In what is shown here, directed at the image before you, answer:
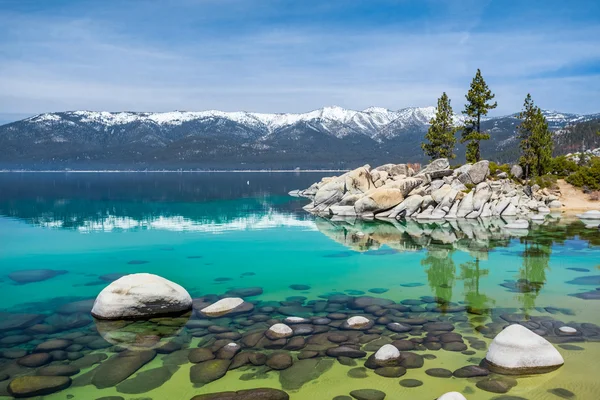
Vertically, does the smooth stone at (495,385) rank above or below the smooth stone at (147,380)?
above

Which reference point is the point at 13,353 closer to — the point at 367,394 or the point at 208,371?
the point at 208,371

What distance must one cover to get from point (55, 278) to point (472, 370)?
23.0 m

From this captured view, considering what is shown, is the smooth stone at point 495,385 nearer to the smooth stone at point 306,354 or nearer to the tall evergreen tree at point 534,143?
the smooth stone at point 306,354

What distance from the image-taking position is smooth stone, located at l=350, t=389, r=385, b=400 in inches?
484

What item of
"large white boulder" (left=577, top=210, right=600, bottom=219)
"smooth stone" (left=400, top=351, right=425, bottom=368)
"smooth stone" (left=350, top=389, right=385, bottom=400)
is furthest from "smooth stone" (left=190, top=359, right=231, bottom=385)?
"large white boulder" (left=577, top=210, right=600, bottom=219)

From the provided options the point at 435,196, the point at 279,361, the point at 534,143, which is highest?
the point at 534,143

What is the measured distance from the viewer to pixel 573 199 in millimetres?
66750

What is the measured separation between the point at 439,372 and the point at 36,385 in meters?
11.2

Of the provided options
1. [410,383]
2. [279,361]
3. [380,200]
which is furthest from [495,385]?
[380,200]

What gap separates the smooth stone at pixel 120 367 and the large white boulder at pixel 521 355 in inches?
413

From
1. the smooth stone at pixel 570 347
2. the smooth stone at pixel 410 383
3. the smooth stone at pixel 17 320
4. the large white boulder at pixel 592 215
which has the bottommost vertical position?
the smooth stone at pixel 17 320

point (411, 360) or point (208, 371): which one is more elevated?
point (411, 360)

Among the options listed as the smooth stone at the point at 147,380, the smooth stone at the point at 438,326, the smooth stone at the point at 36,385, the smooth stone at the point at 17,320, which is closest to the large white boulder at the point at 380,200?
the smooth stone at the point at 438,326

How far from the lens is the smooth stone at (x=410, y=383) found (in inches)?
507
